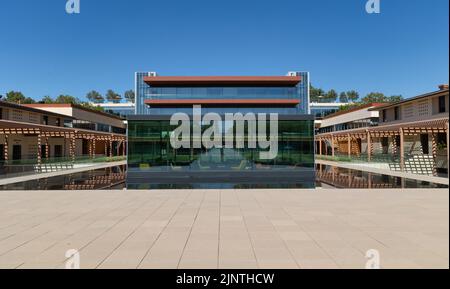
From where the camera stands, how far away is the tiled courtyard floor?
594 centimetres

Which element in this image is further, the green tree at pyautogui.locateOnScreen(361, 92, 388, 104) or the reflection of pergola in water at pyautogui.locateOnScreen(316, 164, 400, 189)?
the green tree at pyautogui.locateOnScreen(361, 92, 388, 104)

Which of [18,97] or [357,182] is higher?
[18,97]

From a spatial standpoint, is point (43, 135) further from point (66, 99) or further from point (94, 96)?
point (94, 96)

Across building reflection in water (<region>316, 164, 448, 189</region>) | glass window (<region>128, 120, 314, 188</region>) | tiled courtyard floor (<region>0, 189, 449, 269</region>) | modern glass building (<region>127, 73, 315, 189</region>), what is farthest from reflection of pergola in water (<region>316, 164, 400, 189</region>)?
tiled courtyard floor (<region>0, 189, 449, 269</region>)

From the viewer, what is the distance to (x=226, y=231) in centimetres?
798

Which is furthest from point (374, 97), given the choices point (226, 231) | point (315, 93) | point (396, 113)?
point (226, 231)

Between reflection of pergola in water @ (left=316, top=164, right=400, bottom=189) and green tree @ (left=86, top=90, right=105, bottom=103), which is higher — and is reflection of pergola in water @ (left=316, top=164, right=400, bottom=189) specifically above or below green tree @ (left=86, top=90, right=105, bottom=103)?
below

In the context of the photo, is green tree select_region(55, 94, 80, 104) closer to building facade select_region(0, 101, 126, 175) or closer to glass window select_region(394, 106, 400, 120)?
building facade select_region(0, 101, 126, 175)

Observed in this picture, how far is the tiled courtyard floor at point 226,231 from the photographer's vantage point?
19.5 feet

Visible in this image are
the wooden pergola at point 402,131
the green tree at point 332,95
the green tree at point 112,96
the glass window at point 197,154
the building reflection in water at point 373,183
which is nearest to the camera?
the building reflection in water at point 373,183

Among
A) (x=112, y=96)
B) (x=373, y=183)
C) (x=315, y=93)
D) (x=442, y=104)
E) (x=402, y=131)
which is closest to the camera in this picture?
Answer: (x=373, y=183)

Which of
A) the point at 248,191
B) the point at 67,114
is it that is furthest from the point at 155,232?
the point at 67,114

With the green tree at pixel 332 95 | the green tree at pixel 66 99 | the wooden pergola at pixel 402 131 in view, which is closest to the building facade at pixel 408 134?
the wooden pergola at pixel 402 131

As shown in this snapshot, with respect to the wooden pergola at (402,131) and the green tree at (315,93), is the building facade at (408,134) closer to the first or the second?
the wooden pergola at (402,131)
